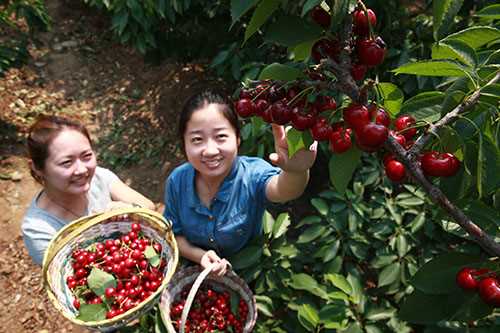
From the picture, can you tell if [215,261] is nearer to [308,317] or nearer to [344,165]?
[308,317]

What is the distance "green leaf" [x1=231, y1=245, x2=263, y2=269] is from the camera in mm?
1791

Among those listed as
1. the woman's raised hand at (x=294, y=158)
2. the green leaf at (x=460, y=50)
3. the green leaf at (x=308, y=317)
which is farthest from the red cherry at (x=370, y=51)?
the green leaf at (x=308, y=317)

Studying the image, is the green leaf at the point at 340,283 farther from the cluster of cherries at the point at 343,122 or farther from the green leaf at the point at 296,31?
the green leaf at the point at 296,31

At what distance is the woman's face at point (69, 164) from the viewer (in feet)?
5.45

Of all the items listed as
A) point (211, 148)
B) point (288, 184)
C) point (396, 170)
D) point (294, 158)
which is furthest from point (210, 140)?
point (396, 170)

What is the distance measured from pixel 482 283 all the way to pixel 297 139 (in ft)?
1.41

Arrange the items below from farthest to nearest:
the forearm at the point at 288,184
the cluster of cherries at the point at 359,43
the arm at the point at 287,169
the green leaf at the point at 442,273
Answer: the forearm at the point at 288,184
the arm at the point at 287,169
the green leaf at the point at 442,273
the cluster of cherries at the point at 359,43

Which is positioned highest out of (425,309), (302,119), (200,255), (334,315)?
(302,119)

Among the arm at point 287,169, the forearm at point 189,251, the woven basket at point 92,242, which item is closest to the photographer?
the arm at point 287,169

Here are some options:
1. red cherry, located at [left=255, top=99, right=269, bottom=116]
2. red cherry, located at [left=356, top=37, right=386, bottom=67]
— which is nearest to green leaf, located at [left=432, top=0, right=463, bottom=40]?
red cherry, located at [left=356, top=37, right=386, bottom=67]

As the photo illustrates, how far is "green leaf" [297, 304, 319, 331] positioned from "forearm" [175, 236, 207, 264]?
49 centimetres

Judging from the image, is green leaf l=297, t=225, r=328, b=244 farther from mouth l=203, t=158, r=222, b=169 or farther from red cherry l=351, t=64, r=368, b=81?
red cherry l=351, t=64, r=368, b=81

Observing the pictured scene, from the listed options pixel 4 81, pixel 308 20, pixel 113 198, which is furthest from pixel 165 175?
pixel 308 20

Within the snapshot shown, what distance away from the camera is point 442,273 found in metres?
0.87
